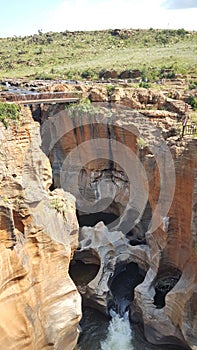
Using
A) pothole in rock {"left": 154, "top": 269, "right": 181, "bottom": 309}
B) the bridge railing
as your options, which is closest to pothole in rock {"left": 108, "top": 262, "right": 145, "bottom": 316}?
pothole in rock {"left": 154, "top": 269, "right": 181, "bottom": 309}

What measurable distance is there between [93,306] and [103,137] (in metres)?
10.3

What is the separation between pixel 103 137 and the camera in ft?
80.1

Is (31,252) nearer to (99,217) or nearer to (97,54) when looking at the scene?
(99,217)

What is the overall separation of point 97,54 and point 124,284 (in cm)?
4143

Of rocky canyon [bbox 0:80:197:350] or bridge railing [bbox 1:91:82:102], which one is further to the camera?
bridge railing [bbox 1:91:82:102]

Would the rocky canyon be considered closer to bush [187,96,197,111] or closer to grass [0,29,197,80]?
bush [187,96,197,111]

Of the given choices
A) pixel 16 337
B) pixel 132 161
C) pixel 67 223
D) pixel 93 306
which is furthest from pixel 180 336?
pixel 132 161

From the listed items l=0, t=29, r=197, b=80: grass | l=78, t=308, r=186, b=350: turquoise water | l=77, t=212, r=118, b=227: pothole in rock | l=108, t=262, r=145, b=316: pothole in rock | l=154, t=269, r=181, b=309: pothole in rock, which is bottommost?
l=78, t=308, r=186, b=350: turquoise water

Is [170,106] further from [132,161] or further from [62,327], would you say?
[62,327]

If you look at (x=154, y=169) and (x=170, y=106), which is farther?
(x=170, y=106)

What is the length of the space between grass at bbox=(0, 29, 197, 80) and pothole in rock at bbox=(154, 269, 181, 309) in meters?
22.6

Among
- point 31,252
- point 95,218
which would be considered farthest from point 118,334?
point 95,218

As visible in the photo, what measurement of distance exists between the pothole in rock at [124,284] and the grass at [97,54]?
67.2 feet

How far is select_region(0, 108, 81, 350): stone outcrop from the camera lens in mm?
10758
